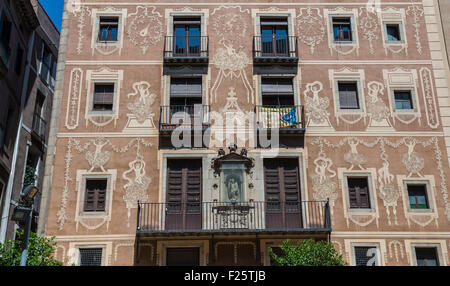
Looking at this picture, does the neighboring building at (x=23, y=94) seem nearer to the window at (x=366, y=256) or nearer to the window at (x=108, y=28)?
the window at (x=108, y=28)

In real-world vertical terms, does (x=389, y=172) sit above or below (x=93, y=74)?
below

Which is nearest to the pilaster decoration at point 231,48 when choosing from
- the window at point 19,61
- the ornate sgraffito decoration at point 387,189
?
the ornate sgraffito decoration at point 387,189

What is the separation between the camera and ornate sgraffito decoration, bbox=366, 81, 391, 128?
20.3 metres

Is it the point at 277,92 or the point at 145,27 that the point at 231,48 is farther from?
the point at 145,27

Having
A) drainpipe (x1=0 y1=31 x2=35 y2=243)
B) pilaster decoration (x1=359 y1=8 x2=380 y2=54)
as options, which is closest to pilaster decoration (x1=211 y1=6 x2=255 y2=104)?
pilaster decoration (x1=359 y1=8 x2=380 y2=54)

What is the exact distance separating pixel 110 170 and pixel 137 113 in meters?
2.35

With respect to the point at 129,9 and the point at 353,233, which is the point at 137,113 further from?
the point at 353,233

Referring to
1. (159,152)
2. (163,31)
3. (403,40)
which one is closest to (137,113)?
(159,152)

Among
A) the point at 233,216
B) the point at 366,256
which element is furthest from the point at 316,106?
the point at 366,256

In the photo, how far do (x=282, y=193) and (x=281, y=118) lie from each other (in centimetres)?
276

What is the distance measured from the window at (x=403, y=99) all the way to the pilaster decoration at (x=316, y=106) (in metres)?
2.62
